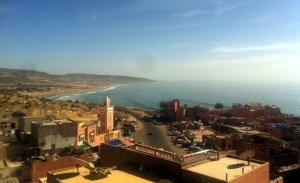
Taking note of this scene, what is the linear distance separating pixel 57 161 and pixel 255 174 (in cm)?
1431

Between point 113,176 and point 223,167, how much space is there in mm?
4753

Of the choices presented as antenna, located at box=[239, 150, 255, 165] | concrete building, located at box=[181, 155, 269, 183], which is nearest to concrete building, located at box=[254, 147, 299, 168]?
concrete building, located at box=[181, 155, 269, 183]

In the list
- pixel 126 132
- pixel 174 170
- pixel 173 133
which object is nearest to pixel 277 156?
pixel 174 170

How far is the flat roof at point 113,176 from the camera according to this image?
12.9 m

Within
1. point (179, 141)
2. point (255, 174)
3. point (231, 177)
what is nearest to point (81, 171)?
point (231, 177)

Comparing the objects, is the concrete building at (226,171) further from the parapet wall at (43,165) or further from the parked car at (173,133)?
the parked car at (173,133)

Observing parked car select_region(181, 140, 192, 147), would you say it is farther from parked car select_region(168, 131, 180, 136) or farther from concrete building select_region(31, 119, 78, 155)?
concrete building select_region(31, 119, 78, 155)

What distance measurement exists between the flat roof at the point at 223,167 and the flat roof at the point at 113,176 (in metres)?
1.88

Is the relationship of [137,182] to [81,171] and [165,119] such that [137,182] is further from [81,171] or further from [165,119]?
[165,119]

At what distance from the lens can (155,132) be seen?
51.4m

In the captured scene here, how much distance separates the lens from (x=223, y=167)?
13.2 metres

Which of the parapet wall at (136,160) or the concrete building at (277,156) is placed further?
the concrete building at (277,156)

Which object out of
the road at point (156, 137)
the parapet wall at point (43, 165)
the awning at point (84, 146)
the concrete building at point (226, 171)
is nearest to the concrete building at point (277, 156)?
the road at point (156, 137)

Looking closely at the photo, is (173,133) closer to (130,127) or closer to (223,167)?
(130,127)
